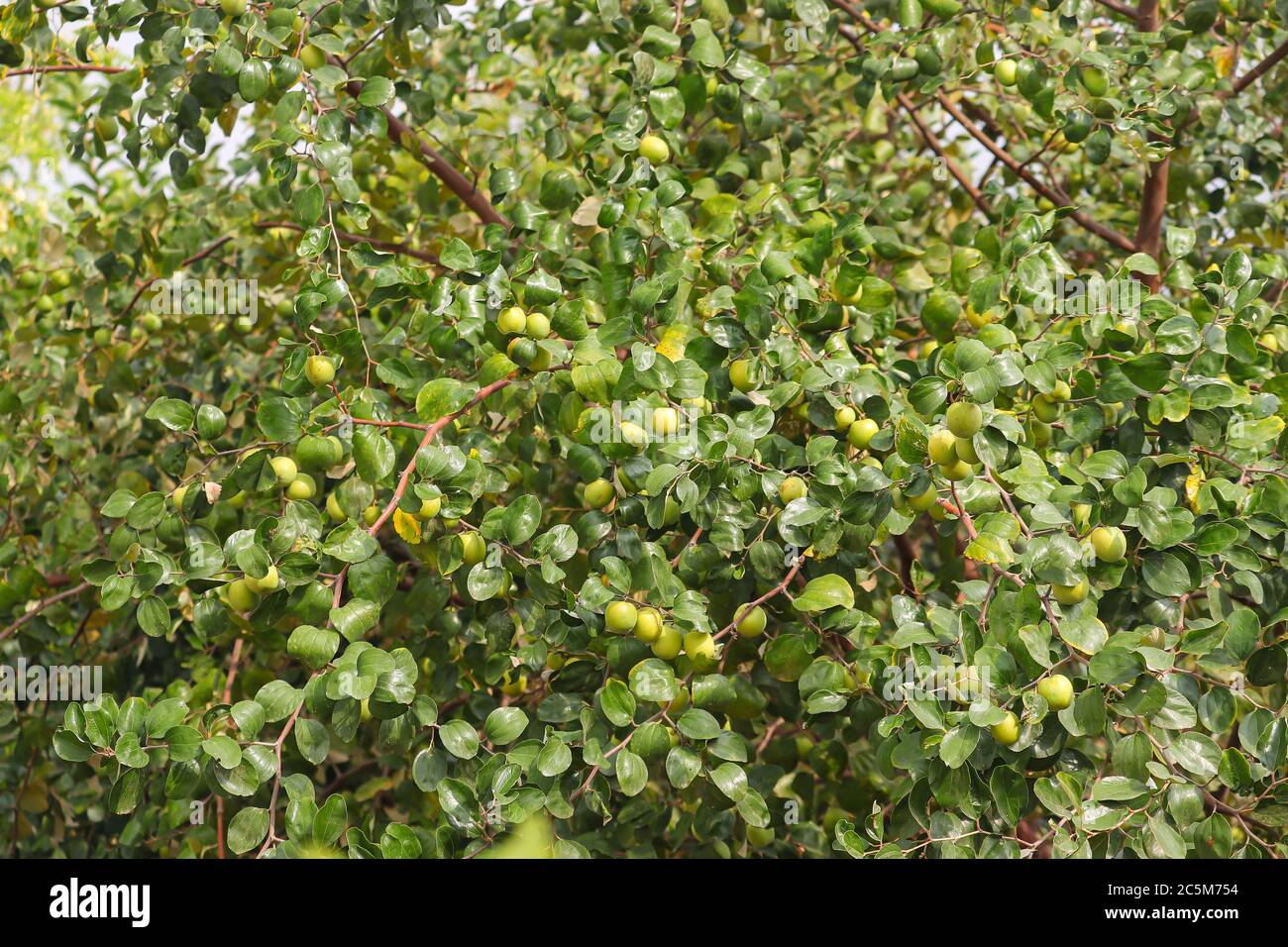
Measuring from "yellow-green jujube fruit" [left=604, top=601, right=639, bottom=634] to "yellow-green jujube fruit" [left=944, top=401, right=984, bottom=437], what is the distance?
484 millimetres

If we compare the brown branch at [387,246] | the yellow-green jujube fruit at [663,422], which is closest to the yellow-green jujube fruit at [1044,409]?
the yellow-green jujube fruit at [663,422]

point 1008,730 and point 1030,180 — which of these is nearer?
point 1008,730

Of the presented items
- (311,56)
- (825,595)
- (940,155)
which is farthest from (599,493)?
(940,155)

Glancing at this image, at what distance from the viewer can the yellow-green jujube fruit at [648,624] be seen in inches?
61.7

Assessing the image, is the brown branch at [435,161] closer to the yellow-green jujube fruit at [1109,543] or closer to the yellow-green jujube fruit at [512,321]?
the yellow-green jujube fruit at [512,321]

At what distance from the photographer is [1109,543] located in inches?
58.6

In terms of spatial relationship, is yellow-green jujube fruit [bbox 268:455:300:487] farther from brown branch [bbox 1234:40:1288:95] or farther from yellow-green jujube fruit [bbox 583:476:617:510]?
brown branch [bbox 1234:40:1288:95]

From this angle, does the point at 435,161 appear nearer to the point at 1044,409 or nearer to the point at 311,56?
the point at 311,56

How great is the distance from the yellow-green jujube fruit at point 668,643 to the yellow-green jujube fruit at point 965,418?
470 mm
